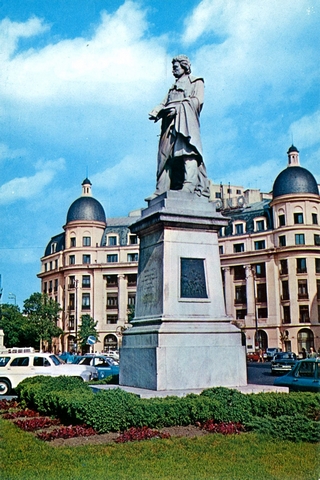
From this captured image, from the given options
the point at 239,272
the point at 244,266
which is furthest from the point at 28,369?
the point at 239,272

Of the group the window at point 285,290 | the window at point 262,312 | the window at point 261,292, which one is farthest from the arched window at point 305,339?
the window at point 261,292

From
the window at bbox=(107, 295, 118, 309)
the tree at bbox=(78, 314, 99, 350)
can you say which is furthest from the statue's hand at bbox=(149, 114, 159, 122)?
the window at bbox=(107, 295, 118, 309)

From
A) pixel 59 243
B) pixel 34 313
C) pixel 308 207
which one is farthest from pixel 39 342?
pixel 308 207

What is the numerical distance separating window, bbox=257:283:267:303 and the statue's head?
5934 cm

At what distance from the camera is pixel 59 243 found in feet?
292

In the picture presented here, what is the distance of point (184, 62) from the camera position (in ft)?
45.1

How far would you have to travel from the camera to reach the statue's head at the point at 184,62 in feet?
45.0

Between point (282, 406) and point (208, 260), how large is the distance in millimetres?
3806

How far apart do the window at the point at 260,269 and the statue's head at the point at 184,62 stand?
59.3 metres

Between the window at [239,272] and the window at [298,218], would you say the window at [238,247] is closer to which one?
the window at [239,272]

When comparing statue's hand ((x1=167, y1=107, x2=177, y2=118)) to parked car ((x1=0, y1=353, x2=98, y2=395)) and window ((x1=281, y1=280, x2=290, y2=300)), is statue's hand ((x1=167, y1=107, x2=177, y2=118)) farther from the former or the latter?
window ((x1=281, y1=280, x2=290, y2=300))

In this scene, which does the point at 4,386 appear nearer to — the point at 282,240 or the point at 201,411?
the point at 201,411

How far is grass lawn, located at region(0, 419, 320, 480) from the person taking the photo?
6.39 meters

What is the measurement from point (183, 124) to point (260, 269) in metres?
60.5
